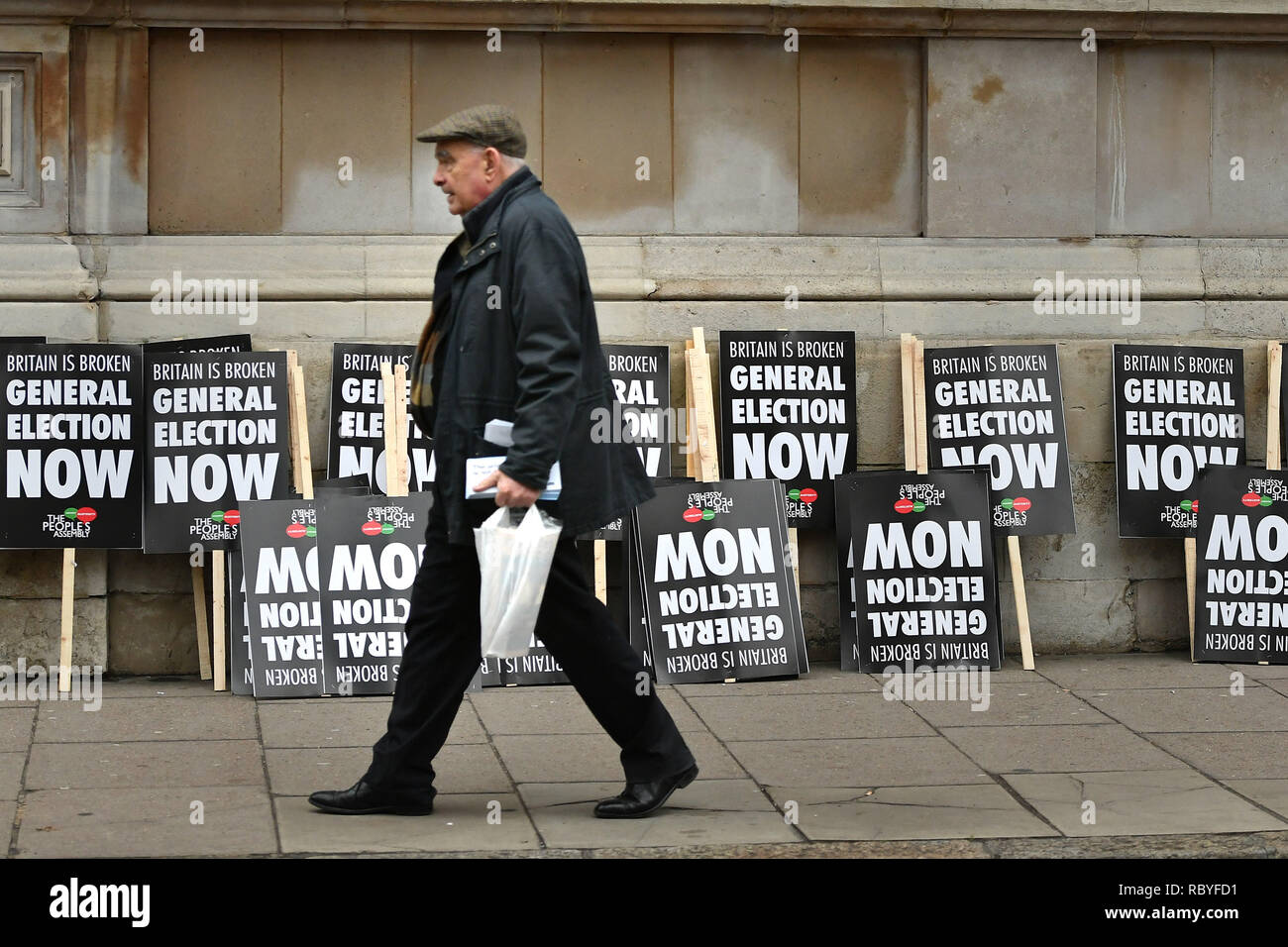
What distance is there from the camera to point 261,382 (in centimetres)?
749

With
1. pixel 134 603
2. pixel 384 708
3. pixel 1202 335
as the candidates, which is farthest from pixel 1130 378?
pixel 134 603

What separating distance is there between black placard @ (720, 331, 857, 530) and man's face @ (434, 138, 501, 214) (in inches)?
105

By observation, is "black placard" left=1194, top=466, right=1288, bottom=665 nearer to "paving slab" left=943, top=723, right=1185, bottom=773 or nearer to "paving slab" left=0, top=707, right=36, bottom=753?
"paving slab" left=943, top=723, right=1185, bottom=773

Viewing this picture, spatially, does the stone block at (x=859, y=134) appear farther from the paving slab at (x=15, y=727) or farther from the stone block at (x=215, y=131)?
the paving slab at (x=15, y=727)

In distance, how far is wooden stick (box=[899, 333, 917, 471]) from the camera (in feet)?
25.9

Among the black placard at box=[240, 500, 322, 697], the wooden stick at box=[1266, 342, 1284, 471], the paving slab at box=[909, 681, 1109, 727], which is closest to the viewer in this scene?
the paving slab at box=[909, 681, 1109, 727]

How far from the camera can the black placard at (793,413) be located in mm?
7879

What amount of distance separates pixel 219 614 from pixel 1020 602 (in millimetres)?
3492

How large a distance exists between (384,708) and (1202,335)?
4.20m

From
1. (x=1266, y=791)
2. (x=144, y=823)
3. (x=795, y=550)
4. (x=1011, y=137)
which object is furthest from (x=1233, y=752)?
(x=144, y=823)

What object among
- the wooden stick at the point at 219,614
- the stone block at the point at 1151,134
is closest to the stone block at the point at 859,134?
the stone block at the point at 1151,134

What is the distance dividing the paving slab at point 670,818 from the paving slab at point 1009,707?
1340mm

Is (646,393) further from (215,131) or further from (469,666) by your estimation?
(469,666)

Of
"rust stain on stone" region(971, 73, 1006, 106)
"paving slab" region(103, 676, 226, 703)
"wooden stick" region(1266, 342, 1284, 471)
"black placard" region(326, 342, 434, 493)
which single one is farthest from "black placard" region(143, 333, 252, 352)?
"wooden stick" region(1266, 342, 1284, 471)
